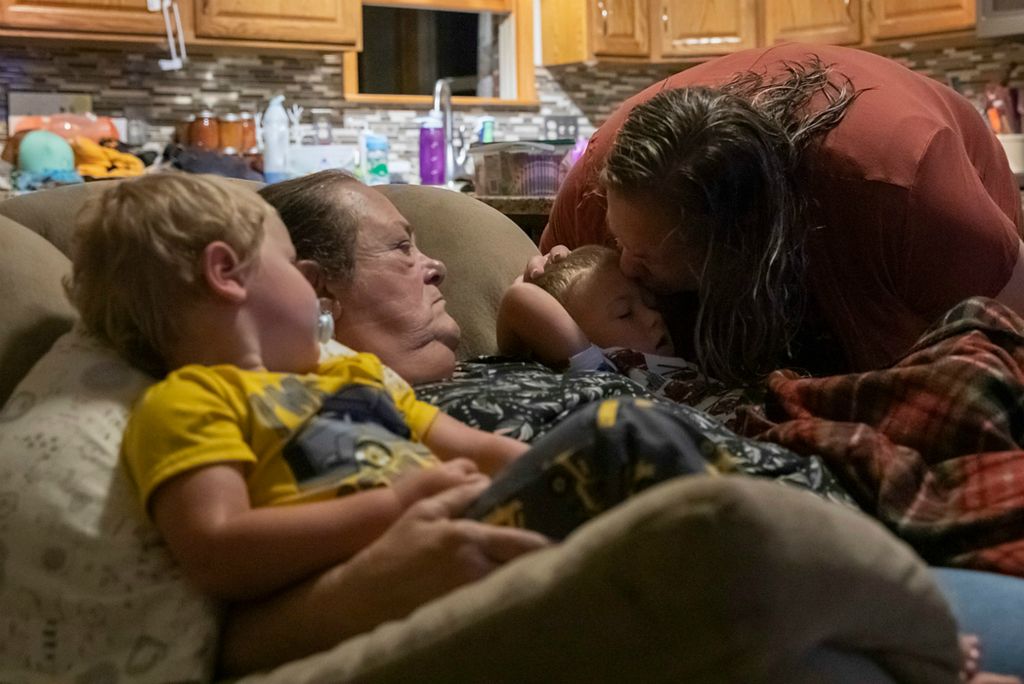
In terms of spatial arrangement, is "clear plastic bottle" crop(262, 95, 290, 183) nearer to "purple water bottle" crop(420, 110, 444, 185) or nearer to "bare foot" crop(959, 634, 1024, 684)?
"purple water bottle" crop(420, 110, 444, 185)

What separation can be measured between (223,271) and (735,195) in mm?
715

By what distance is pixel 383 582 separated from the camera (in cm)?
86

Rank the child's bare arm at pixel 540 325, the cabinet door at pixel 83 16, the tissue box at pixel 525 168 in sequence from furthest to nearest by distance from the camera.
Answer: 1. the cabinet door at pixel 83 16
2. the tissue box at pixel 525 168
3. the child's bare arm at pixel 540 325

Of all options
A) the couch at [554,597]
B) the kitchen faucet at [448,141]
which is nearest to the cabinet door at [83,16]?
the kitchen faucet at [448,141]

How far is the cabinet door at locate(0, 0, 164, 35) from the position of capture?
3.62 m

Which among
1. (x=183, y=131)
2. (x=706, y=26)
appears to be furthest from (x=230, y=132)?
(x=706, y=26)

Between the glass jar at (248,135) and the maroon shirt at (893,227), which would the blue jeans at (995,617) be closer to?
the maroon shirt at (893,227)

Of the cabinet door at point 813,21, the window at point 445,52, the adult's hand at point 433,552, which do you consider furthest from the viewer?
the window at point 445,52

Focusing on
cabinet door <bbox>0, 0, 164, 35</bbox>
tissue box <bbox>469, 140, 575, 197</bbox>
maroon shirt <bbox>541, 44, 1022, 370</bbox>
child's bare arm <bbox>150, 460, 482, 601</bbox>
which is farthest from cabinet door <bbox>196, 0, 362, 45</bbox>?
child's bare arm <bbox>150, 460, 482, 601</bbox>

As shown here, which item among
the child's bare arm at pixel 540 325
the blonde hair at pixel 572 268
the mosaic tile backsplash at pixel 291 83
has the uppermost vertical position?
the mosaic tile backsplash at pixel 291 83

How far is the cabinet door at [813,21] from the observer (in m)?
4.47

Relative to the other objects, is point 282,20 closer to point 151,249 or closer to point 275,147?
point 275,147

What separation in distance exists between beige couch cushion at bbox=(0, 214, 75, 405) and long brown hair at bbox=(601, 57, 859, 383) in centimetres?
71

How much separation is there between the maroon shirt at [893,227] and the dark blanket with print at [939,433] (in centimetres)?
12
